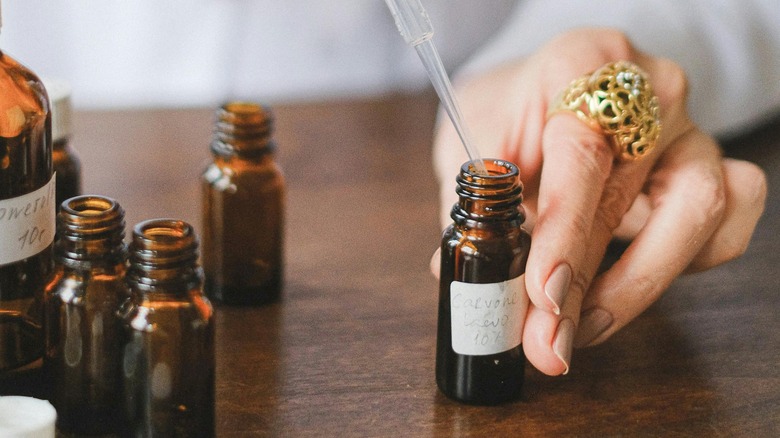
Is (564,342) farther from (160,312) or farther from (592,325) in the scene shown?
(160,312)

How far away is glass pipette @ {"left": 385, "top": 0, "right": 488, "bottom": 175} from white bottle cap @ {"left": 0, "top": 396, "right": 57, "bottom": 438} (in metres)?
0.36

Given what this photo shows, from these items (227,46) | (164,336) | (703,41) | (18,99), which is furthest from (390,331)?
(227,46)

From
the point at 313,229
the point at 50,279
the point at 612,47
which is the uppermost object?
the point at 612,47

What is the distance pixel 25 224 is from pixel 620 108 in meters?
0.52

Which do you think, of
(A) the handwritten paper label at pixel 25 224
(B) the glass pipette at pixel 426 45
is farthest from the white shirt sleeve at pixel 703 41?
(A) the handwritten paper label at pixel 25 224

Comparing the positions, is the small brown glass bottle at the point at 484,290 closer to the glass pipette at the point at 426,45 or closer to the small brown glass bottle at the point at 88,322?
the glass pipette at the point at 426,45

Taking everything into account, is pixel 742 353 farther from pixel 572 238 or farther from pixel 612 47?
pixel 612 47

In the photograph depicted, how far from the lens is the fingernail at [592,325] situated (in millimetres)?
753

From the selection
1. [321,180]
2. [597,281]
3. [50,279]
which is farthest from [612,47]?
[50,279]

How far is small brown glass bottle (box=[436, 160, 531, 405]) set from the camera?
662 millimetres

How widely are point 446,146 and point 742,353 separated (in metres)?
0.37

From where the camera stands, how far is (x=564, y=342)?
688mm

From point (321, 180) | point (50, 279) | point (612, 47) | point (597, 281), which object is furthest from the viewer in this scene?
point (321, 180)

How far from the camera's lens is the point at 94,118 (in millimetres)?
1339
